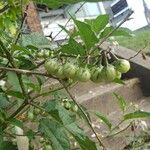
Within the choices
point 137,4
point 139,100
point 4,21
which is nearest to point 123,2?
point 137,4

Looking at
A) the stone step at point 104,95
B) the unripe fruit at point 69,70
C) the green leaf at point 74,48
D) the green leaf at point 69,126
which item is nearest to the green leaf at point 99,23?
the green leaf at point 74,48

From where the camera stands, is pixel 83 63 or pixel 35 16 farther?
pixel 35 16

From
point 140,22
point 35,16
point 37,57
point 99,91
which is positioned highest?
point 37,57

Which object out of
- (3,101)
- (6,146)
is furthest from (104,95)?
(6,146)

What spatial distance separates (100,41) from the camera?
1.36m

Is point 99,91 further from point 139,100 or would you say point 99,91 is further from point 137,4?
point 137,4

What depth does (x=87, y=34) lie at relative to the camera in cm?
129

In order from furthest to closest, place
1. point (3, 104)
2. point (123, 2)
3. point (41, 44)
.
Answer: point (123, 2)
point (3, 104)
point (41, 44)

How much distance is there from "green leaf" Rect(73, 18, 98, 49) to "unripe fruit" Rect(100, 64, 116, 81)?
94 millimetres

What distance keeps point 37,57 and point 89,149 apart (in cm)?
49

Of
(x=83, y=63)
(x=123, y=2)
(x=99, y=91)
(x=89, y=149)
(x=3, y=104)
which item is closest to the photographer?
(x=83, y=63)

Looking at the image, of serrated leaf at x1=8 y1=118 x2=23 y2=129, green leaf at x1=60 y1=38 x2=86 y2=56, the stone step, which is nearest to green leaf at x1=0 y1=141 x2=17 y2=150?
serrated leaf at x1=8 y1=118 x2=23 y2=129

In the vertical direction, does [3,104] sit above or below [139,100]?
above

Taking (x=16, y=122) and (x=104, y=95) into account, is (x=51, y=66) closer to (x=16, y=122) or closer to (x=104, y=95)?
(x=16, y=122)
